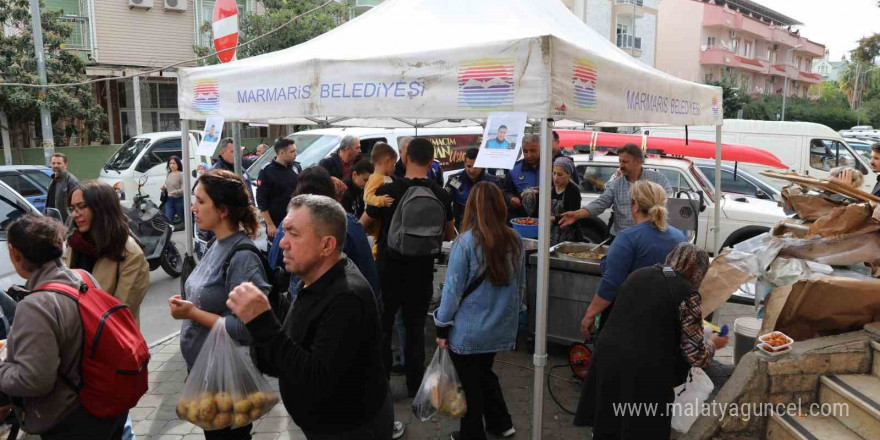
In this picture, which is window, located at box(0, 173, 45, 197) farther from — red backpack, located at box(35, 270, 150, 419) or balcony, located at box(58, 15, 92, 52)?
balcony, located at box(58, 15, 92, 52)

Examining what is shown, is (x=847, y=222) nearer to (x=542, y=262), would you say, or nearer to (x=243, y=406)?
(x=542, y=262)

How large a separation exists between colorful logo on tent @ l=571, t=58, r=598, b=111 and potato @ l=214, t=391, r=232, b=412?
2459mm

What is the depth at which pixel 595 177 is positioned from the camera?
9.77 meters

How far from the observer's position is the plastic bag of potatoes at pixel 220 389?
2.51 m

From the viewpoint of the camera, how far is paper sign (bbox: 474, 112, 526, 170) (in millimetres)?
3531

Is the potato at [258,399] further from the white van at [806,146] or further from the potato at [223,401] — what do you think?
the white van at [806,146]

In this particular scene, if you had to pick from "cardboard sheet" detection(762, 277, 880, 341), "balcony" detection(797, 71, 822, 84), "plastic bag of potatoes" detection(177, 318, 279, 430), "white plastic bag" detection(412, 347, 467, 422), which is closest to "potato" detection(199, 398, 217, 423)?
"plastic bag of potatoes" detection(177, 318, 279, 430)

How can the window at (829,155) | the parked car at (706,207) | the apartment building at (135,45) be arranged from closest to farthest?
the parked car at (706,207) → the window at (829,155) → the apartment building at (135,45)

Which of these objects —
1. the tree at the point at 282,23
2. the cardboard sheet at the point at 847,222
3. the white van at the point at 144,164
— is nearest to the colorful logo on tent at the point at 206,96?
the cardboard sheet at the point at 847,222

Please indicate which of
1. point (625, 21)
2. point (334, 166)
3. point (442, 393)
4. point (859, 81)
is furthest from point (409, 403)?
point (859, 81)

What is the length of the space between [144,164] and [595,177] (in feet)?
29.7

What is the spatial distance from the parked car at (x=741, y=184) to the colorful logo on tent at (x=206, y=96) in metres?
8.04

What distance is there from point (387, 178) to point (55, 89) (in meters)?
15.7

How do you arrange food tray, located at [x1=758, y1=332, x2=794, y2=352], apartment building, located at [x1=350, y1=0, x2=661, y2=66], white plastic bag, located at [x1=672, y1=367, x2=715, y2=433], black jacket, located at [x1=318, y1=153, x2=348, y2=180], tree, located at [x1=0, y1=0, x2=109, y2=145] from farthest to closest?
apartment building, located at [x1=350, y1=0, x2=661, y2=66], tree, located at [x1=0, y1=0, x2=109, y2=145], black jacket, located at [x1=318, y1=153, x2=348, y2=180], food tray, located at [x1=758, y1=332, x2=794, y2=352], white plastic bag, located at [x1=672, y1=367, x2=715, y2=433]
